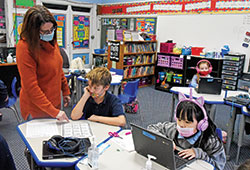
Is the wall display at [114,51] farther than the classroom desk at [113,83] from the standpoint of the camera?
Yes

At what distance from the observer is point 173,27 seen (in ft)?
20.7

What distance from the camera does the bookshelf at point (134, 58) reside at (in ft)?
19.1

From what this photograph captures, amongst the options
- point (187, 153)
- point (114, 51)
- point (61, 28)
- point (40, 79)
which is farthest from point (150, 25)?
point (187, 153)

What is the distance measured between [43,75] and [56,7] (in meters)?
6.17

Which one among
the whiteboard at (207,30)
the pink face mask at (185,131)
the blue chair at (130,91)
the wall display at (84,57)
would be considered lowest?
the blue chair at (130,91)

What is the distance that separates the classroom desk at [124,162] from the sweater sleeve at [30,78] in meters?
0.59

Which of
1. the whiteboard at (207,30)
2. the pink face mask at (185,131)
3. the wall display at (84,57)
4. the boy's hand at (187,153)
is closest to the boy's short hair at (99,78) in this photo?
the pink face mask at (185,131)

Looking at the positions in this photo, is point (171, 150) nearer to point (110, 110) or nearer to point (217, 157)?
point (217, 157)

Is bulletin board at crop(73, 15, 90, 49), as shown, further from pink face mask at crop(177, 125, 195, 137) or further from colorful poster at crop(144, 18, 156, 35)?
pink face mask at crop(177, 125, 195, 137)

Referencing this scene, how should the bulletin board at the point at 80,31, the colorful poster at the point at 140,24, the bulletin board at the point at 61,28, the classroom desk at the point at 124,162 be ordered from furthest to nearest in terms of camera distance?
the bulletin board at the point at 80,31
the bulletin board at the point at 61,28
the colorful poster at the point at 140,24
the classroom desk at the point at 124,162

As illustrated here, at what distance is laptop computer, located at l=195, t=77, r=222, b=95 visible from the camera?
3.17 metres

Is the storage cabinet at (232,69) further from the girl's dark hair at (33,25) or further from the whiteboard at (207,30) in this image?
the girl's dark hair at (33,25)

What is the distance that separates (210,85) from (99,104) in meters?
1.90

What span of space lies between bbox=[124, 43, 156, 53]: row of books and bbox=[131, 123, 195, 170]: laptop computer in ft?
15.5
